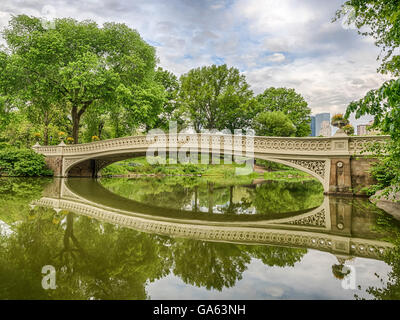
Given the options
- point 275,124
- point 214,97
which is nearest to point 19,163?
point 214,97

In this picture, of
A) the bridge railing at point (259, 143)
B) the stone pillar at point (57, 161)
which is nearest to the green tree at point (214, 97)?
the stone pillar at point (57, 161)

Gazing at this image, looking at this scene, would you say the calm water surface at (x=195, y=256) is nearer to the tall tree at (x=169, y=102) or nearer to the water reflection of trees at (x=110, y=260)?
the water reflection of trees at (x=110, y=260)

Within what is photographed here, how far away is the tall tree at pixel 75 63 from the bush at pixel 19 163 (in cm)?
314

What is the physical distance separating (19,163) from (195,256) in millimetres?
15794

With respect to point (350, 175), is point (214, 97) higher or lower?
higher

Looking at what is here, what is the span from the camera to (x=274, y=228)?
14.2 feet

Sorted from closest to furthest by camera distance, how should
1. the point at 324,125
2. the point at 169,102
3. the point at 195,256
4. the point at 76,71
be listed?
the point at 195,256 < the point at 76,71 < the point at 324,125 < the point at 169,102

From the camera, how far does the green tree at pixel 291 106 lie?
2972 centimetres

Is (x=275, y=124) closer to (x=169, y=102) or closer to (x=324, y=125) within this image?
(x=324, y=125)

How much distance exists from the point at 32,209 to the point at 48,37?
1348 cm

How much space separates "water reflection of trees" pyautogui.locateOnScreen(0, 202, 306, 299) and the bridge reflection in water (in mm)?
399

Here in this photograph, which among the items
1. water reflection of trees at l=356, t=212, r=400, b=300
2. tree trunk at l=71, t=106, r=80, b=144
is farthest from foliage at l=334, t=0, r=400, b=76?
tree trunk at l=71, t=106, r=80, b=144

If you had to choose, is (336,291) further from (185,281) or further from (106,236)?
(106,236)

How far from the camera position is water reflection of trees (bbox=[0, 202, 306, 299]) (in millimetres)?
1935
